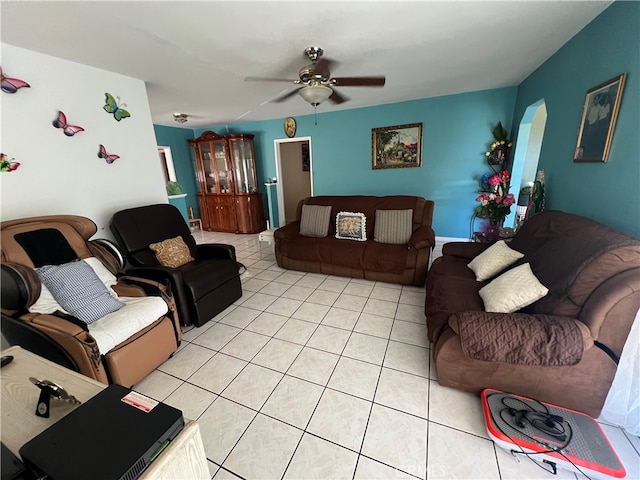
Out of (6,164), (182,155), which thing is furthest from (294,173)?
(6,164)

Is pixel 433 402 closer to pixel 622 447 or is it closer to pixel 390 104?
pixel 622 447

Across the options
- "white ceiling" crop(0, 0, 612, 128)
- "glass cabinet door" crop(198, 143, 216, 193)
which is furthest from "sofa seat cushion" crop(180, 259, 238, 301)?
"glass cabinet door" crop(198, 143, 216, 193)

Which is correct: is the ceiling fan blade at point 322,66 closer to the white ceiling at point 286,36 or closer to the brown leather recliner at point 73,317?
the white ceiling at point 286,36

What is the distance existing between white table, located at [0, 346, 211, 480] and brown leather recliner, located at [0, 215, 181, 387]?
0.50 meters

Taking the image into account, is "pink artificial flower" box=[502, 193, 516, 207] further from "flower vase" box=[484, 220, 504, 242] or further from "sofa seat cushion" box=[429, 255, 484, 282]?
"sofa seat cushion" box=[429, 255, 484, 282]

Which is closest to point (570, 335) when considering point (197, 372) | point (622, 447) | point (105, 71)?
point (622, 447)

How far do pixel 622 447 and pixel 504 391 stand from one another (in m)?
0.51

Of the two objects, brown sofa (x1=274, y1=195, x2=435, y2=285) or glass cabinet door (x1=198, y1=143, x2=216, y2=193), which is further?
glass cabinet door (x1=198, y1=143, x2=216, y2=193)

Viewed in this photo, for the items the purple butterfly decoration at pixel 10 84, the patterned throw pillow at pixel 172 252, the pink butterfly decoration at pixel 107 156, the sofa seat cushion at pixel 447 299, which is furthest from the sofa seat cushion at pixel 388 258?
the purple butterfly decoration at pixel 10 84

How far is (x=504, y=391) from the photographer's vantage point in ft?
4.76

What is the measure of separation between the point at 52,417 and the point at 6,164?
2050 millimetres

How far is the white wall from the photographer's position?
185 cm

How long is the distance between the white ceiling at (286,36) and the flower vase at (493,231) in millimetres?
1617

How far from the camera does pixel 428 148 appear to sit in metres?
4.08
